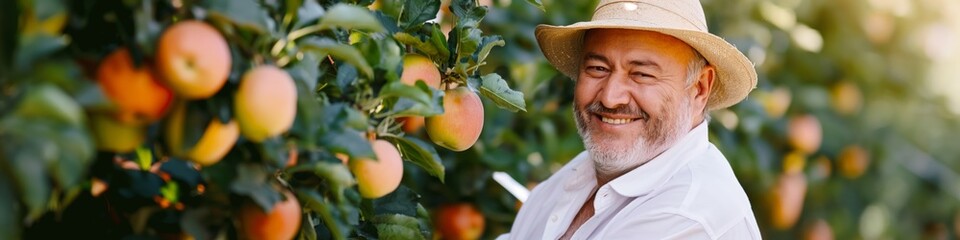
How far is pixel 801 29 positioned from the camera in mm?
4484

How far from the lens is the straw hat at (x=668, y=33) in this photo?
2.15 meters

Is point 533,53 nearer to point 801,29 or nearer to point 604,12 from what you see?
point 604,12

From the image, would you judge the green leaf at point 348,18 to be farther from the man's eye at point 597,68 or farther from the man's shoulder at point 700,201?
the man's eye at point 597,68

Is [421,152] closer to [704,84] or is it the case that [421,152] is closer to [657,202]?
[657,202]

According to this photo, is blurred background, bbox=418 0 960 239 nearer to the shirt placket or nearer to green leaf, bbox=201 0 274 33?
the shirt placket

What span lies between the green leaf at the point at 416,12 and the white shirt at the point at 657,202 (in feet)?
1.82

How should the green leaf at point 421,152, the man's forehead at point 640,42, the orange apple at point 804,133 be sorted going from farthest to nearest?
the orange apple at point 804,133, the man's forehead at point 640,42, the green leaf at point 421,152

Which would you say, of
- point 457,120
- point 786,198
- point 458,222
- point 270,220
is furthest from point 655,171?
point 786,198

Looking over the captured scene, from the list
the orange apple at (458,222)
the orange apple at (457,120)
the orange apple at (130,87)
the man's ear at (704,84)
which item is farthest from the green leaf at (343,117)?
the orange apple at (458,222)

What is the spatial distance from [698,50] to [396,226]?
0.86m

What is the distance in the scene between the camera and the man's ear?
2.33 metres

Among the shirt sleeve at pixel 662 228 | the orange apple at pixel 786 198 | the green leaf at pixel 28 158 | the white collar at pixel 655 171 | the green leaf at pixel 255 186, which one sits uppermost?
the green leaf at pixel 28 158

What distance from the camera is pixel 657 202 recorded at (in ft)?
6.72

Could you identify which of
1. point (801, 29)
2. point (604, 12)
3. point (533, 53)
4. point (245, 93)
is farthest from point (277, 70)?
point (801, 29)
